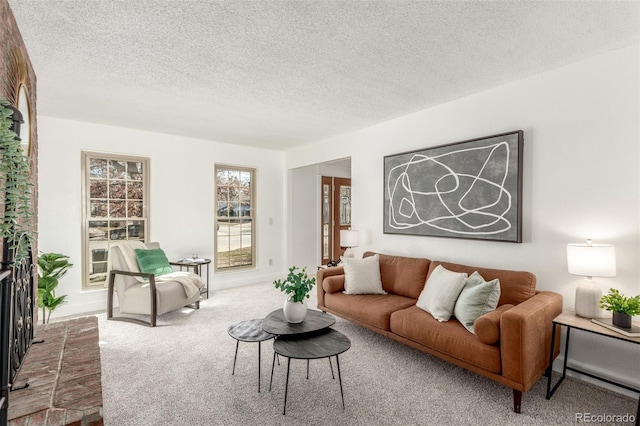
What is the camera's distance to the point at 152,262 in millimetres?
4305

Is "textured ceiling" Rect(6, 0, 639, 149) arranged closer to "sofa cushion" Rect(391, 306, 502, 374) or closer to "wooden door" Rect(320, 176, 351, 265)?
"sofa cushion" Rect(391, 306, 502, 374)

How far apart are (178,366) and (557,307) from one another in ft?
10.4

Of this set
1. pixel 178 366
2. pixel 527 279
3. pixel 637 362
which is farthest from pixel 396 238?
pixel 178 366

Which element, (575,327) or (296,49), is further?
(296,49)

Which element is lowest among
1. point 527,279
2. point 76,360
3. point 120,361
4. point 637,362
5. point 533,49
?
point 120,361

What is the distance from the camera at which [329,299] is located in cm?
Result: 373

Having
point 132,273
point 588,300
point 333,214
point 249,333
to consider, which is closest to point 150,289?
point 132,273

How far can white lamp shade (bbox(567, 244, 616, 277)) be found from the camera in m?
2.28

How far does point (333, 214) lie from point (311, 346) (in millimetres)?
4974

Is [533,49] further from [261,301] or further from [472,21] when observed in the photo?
[261,301]

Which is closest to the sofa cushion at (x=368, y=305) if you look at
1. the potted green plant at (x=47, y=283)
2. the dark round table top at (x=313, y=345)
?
the dark round table top at (x=313, y=345)

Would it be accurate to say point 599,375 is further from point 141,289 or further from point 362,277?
point 141,289

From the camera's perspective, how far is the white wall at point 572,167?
2.45 metres

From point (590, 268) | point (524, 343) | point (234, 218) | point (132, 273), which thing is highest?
point (234, 218)
